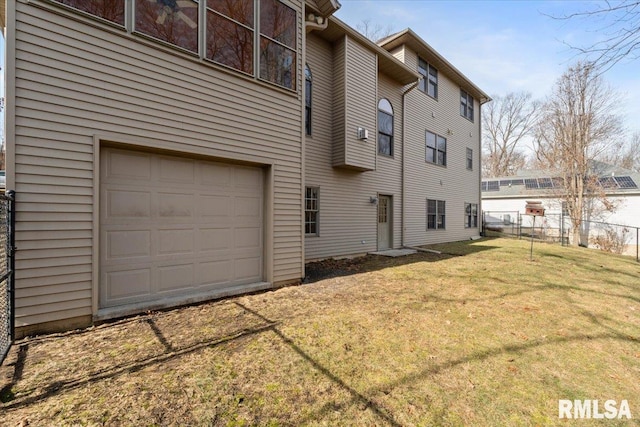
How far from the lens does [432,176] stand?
42.2ft

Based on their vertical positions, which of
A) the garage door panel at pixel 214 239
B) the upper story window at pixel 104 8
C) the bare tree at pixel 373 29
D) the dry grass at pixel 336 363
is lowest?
the dry grass at pixel 336 363

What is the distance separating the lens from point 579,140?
17.5 metres

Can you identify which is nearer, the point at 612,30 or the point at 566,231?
the point at 612,30

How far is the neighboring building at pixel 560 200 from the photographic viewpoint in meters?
17.7

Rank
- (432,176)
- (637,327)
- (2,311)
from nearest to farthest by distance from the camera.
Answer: (2,311) → (637,327) → (432,176)

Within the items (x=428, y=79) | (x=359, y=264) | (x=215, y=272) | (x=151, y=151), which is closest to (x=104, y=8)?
(x=151, y=151)

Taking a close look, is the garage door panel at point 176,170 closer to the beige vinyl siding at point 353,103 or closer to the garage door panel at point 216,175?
the garage door panel at point 216,175

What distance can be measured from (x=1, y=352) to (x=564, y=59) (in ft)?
25.0

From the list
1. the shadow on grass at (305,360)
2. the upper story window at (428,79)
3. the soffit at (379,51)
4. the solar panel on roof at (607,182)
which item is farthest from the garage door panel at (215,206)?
the solar panel on roof at (607,182)

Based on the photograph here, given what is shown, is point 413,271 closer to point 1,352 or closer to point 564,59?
point 564,59

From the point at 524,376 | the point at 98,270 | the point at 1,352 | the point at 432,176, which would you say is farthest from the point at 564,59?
the point at 432,176

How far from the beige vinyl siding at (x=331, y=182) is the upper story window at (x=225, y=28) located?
8.59ft

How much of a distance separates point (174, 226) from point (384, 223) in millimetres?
7819

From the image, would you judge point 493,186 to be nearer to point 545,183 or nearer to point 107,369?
point 545,183
